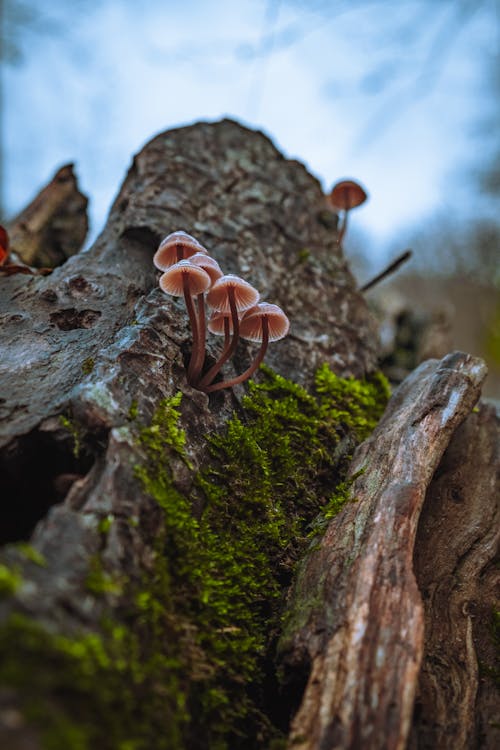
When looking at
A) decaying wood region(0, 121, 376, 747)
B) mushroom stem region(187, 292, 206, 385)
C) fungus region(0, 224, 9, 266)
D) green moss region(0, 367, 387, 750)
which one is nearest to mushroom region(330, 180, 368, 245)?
decaying wood region(0, 121, 376, 747)

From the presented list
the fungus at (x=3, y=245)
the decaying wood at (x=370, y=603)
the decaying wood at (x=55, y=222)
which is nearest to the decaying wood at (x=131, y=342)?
the fungus at (x=3, y=245)

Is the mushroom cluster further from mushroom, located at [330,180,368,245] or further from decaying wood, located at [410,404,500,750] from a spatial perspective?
mushroom, located at [330,180,368,245]

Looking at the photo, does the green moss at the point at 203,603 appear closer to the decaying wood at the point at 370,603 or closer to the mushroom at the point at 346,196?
the decaying wood at the point at 370,603

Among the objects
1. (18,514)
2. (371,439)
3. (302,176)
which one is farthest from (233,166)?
(18,514)

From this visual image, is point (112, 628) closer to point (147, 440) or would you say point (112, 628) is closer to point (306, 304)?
point (147, 440)

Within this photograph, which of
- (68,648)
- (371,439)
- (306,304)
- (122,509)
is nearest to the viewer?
(68,648)

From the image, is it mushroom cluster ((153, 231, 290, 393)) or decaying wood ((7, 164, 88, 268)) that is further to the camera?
decaying wood ((7, 164, 88, 268))
